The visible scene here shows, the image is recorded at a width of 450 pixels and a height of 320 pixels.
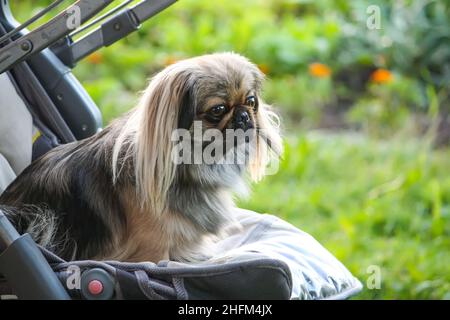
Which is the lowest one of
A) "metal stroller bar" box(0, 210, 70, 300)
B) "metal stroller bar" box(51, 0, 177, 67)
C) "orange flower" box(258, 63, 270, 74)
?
"metal stroller bar" box(0, 210, 70, 300)

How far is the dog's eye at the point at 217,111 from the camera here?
8.98ft

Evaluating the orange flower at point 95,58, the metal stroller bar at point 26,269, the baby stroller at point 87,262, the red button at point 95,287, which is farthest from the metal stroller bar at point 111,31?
the orange flower at point 95,58

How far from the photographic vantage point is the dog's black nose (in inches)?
108

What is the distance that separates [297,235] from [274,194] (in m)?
1.96

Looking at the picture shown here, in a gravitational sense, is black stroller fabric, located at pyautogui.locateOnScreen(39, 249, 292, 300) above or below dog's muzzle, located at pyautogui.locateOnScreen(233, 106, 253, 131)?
below

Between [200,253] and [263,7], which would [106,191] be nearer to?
[200,253]

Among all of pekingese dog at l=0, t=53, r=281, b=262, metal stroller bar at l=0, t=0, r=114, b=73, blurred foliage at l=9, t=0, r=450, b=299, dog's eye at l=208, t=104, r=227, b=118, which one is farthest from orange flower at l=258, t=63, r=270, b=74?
metal stroller bar at l=0, t=0, r=114, b=73

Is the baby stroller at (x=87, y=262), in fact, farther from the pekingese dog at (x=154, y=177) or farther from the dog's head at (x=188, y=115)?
the dog's head at (x=188, y=115)

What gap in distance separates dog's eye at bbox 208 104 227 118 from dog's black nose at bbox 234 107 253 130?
5 cm

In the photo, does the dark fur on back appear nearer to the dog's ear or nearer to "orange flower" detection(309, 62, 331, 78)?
the dog's ear

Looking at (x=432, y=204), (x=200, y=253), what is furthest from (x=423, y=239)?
(x=200, y=253)

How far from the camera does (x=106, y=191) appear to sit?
289 centimetres

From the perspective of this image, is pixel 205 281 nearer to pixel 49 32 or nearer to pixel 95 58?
pixel 49 32

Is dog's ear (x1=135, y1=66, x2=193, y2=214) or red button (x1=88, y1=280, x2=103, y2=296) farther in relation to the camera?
dog's ear (x1=135, y1=66, x2=193, y2=214)
